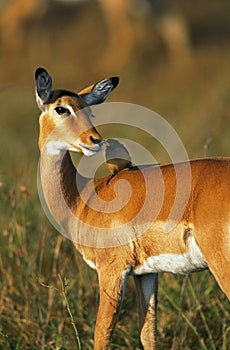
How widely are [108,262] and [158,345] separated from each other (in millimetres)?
904

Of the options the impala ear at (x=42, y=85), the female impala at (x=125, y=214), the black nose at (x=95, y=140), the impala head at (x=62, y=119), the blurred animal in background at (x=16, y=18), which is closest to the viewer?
the female impala at (x=125, y=214)

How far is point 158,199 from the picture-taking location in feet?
14.5

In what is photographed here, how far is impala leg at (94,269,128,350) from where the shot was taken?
4570 millimetres

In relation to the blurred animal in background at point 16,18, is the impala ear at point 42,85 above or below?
below

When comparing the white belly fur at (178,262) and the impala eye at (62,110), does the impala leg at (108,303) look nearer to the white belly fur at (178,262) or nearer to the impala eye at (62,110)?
the white belly fur at (178,262)

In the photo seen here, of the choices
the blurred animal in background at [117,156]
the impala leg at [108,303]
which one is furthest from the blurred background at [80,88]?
the blurred animal in background at [117,156]

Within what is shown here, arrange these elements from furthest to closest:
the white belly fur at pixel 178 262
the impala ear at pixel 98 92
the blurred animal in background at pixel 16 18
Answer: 1. the blurred animal in background at pixel 16 18
2. the impala ear at pixel 98 92
3. the white belly fur at pixel 178 262

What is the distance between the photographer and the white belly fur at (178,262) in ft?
13.9

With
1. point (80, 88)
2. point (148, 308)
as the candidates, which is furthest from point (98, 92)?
point (80, 88)

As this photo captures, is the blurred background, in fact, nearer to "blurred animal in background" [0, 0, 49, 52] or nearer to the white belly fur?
"blurred animal in background" [0, 0, 49, 52]

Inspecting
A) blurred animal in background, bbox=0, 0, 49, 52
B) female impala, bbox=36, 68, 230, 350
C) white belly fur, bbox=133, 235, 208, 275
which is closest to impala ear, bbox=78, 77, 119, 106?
female impala, bbox=36, 68, 230, 350

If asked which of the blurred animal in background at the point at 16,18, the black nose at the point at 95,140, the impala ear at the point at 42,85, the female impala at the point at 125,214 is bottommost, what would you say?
the female impala at the point at 125,214

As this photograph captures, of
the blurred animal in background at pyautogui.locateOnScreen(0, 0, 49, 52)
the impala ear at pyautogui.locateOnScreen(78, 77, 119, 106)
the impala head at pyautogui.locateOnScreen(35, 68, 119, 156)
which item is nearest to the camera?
the impala head at pyautogui.locateOnScreen(35, 68, 119, 156)

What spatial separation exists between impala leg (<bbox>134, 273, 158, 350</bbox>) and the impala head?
92cm
